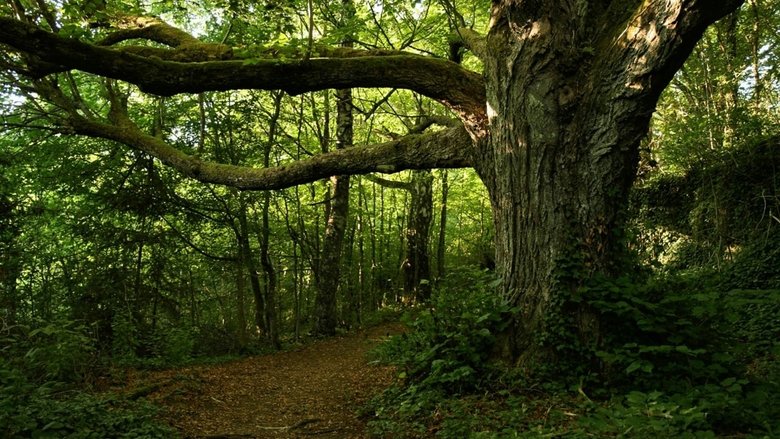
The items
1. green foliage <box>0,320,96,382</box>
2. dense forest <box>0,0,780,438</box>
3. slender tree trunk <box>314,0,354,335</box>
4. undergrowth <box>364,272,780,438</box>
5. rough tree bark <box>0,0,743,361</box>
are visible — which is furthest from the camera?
slender tree trunk <box>314,0,354,335</box>

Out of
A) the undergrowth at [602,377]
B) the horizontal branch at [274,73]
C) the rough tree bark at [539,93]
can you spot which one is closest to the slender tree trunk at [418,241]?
the horizontal branch at [274,73]

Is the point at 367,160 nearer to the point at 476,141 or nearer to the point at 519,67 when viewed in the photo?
the point at 476,141

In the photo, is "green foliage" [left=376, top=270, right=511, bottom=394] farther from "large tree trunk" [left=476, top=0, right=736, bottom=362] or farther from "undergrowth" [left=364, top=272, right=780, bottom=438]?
"large tree trunk" [left=476, top=0, right=736, bottom=362]

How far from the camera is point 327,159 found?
6211 millimetres

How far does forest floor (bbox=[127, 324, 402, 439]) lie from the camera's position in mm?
5352

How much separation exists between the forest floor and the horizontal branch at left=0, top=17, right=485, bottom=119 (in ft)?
12.0

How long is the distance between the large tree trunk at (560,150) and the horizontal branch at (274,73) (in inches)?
24.9

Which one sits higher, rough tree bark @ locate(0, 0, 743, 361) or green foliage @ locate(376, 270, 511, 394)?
rough tree bark @ locate(0, 0, 743, 361)

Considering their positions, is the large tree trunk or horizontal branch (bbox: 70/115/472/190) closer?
the large tree trunk

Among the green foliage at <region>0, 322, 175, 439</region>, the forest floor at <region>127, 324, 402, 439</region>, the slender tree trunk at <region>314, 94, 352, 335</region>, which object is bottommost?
the forest floor at <region>127, 324, 402, 439</region>

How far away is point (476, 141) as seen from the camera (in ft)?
17.9

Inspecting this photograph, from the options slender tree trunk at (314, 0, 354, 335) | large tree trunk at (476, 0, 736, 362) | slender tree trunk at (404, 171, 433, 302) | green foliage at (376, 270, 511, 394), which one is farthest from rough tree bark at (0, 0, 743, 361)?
slender tree trunk at (404, 171, 433, 302)

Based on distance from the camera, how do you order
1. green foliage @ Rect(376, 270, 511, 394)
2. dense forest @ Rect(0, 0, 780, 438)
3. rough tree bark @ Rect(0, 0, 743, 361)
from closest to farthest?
dense forest @ Rect(0, 0, 780, 438) < rough tree bark @ Rect(0, 0, 743, 361) < green foliage @ Rect(376, 270, 511, 394)

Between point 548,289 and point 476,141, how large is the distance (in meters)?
1.81
